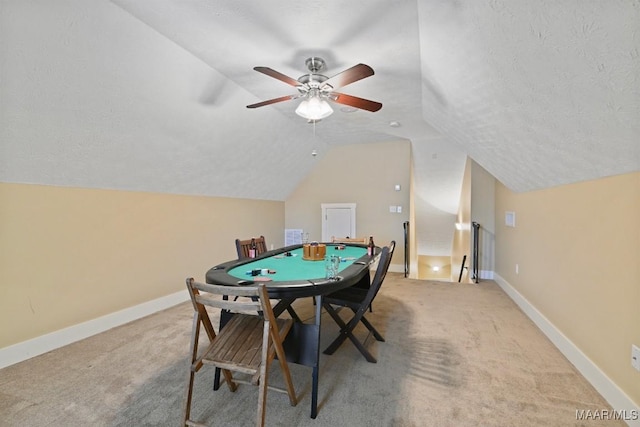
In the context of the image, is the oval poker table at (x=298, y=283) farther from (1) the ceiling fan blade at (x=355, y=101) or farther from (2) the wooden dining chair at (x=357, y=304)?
(1) the ceiling fan blade at (x=355, y=101)

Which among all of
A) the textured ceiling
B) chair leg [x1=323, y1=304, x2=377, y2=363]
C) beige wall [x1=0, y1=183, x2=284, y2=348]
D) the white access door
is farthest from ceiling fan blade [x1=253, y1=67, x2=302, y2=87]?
the white access door

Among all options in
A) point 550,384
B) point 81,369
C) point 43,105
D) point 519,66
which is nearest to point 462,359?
point 550,384

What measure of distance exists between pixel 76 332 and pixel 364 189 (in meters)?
4.81

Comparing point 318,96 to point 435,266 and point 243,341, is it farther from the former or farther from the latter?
point 435,266

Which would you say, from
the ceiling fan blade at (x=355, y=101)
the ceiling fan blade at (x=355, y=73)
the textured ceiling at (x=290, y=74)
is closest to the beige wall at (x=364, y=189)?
the textured ceiling at (x=290, y=74)

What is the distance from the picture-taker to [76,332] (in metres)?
2.69

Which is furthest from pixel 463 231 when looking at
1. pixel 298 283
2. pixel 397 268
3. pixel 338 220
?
pixel 298 283

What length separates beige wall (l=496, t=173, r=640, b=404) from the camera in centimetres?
168

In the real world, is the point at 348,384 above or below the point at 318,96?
below

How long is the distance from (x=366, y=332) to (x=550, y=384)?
4.69ft

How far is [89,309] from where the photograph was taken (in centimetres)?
282

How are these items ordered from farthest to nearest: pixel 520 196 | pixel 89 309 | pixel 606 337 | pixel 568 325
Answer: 1. pixel 520 196
2. pixel 89 309
3. pixel 568 325
4. pixel 606 337

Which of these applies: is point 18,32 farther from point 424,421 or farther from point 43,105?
point 424,421

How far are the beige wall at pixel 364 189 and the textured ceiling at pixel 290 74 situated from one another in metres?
2.04
